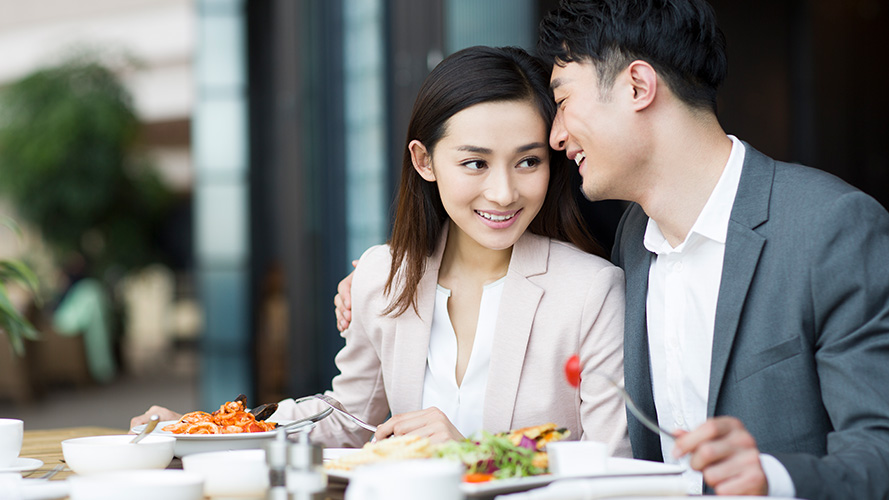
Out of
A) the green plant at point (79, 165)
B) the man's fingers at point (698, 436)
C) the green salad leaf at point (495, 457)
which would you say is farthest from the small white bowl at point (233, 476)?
the green plant at point (79, 165)

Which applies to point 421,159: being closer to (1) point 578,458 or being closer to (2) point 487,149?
(2) point 487,149

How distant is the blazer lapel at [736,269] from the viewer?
133cm

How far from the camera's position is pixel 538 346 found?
5.30 feet

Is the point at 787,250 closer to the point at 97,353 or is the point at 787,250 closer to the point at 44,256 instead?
the point at 97,353

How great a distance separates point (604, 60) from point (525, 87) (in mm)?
185

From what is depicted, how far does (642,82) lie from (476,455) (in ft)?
2.50

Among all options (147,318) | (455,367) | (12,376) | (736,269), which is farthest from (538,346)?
(147,318)

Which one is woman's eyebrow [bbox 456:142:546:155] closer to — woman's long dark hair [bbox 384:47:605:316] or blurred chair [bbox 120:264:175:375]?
woman's long dark hair [bbox 384:47:605:316]

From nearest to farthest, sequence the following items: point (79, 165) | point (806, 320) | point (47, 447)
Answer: point (806, 320) < point (47, 447) < point (79, 165)

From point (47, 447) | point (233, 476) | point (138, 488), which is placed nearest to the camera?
point (138, 488)

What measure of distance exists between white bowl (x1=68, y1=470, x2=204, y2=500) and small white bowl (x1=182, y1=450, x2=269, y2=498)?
0.05 m

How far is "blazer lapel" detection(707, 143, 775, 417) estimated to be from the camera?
4.36 feet

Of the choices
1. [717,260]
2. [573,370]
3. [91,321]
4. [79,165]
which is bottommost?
[91,321]

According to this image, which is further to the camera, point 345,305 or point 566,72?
point 345,305
